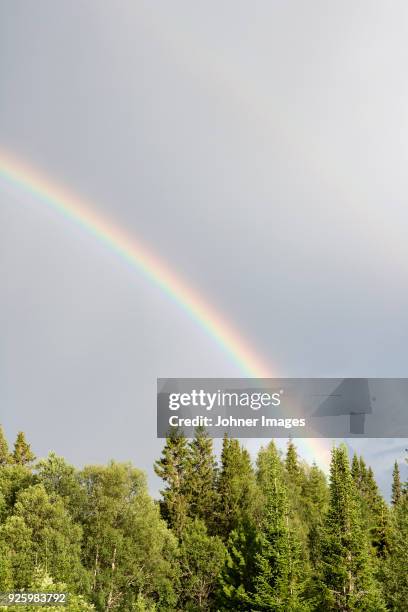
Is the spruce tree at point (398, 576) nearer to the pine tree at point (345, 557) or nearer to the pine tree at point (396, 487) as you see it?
the pine tree at point (345, 557)

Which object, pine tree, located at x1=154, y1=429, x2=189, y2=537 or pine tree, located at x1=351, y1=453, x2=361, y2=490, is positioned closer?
pine tree, located at x1=154, y1=429, x2=189, y2=537

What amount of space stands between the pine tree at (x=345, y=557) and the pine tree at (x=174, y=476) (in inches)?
1356

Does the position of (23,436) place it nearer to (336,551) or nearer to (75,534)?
(75,534)

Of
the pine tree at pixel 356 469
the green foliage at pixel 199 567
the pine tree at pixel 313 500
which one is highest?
the pine tree at pixel 356 469

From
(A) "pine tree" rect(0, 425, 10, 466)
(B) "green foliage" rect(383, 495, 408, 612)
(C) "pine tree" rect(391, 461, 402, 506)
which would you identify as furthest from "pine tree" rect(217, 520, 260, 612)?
(C) "pine tree" rect(391, 461, 402, 506)

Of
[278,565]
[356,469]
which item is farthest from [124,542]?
[356,469]

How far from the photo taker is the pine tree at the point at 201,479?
339 ft

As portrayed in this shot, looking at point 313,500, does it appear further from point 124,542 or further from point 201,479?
point 124,542

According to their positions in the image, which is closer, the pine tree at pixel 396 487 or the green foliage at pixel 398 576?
the green foliage at pixel 398 576

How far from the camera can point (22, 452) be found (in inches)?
4742

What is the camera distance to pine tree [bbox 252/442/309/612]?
6412cm

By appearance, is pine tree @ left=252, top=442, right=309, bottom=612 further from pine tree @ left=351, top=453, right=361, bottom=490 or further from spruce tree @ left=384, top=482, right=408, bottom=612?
pine tree @ left=351, top=453, right=361, bottom=490

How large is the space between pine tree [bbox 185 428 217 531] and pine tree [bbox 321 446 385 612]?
34052mm

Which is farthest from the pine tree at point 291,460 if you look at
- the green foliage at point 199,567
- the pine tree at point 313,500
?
the green foliage at point 199,567
